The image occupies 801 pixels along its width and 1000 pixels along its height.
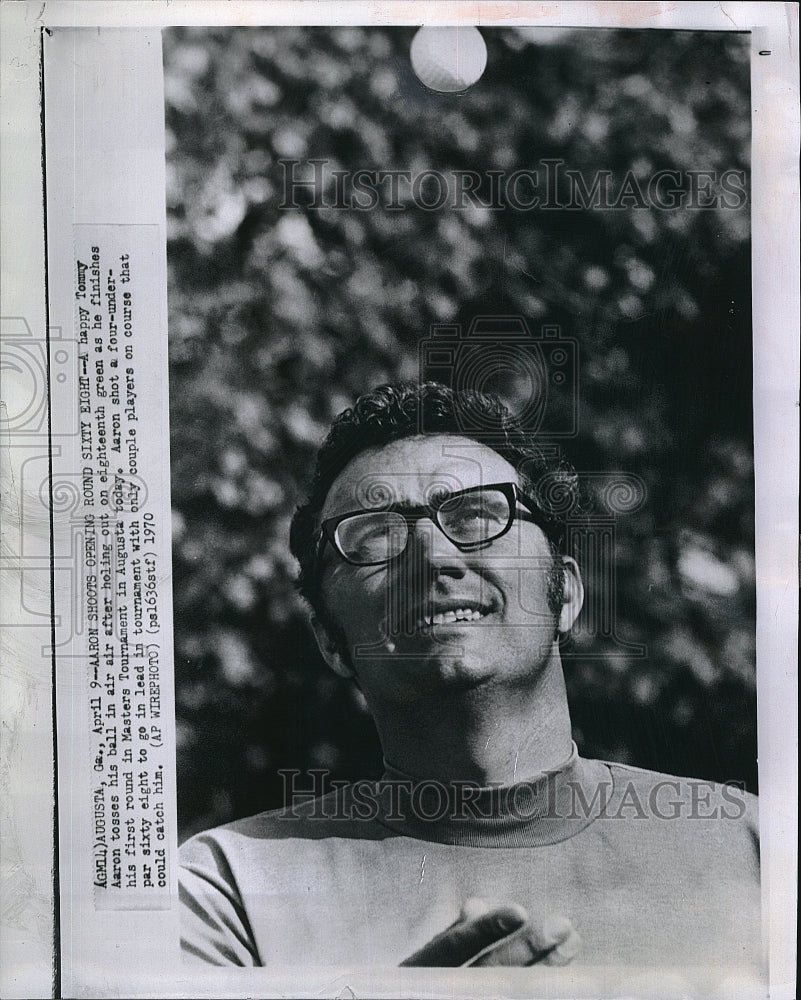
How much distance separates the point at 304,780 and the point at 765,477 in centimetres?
43

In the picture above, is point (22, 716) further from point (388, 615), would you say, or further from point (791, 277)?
point (791, 277)

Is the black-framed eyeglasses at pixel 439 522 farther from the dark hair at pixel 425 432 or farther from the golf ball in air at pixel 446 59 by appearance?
the golf ball in air at pixel 446 59

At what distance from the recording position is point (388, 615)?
1.89 feet

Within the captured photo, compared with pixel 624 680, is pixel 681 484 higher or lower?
higher

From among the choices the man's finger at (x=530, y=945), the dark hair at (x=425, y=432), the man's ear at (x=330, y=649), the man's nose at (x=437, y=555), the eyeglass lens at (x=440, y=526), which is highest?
the dark hair at (x=425, y=432)

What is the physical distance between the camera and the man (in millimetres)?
578

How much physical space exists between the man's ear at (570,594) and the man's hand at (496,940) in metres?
0.22

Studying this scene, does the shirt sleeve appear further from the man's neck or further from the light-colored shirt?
the man's neck

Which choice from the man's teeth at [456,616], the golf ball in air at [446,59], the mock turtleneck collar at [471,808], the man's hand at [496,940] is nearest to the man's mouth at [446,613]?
the man's teeth at [456,616]

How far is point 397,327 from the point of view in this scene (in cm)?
58

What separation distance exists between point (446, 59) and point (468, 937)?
2.23 ft

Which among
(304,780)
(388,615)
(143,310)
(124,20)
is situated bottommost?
(304,780)

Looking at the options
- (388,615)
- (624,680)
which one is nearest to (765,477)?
(624,680)

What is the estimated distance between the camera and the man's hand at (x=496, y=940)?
0.58m
